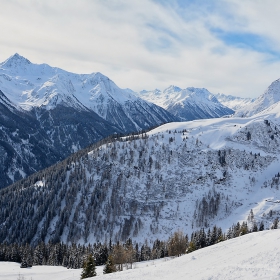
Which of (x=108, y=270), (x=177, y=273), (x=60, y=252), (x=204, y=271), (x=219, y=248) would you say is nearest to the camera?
(x=204, y=271)

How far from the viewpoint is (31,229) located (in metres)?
196

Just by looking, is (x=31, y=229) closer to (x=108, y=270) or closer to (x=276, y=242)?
(x=108, y=270)

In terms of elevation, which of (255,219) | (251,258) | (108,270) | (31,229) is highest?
(251,258)

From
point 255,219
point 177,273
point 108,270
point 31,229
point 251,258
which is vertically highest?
point 251,258

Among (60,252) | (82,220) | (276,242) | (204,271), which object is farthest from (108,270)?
(82,220)

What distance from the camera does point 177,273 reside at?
45.5 meters

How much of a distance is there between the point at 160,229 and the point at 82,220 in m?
55.2

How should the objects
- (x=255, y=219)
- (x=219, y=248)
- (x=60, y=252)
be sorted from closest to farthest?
(x=219, y=248) < (x=60, y=252) < (x=255, y=219)

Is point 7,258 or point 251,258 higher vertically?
point 251,258

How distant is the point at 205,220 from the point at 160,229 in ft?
106

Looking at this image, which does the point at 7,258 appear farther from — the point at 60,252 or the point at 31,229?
the point at 31,229

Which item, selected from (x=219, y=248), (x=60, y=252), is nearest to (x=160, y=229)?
(x=60, y=252)

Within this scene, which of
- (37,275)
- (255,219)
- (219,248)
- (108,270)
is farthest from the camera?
(255,219)

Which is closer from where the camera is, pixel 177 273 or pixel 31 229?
pixel 177 273
